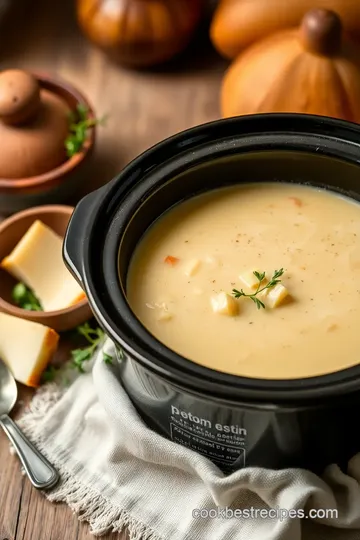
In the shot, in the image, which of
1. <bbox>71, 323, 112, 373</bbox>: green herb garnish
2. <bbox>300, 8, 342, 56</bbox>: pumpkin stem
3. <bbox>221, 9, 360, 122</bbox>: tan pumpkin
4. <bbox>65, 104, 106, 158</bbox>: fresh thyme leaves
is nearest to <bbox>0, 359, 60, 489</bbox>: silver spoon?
<bbox>71, 323, 112, 373</bbox>: green herb garnish

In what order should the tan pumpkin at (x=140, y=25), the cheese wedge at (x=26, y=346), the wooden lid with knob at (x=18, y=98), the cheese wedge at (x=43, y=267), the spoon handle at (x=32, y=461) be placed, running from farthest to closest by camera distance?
the tan pumpkin at (x=140, y=25), the wooden lid with knob at (x=18, y=98), the cheese wedge at (x=43, y=267), the cheese wedge at (x=26, y=346), the spoon handle at (x=32, y=461)

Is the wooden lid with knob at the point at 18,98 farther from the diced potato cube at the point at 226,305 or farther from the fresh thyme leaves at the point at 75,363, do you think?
the diced potato cube at the point at 226,305

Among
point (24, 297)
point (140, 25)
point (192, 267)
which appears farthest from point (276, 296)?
point (140, 25)

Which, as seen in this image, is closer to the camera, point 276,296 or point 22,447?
point 276,296

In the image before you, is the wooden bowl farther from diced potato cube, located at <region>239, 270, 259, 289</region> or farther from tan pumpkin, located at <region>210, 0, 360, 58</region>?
diced potato cube, located at <region>239, 270, 259, 289</region>

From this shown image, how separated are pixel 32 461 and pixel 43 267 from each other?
0.39 meters

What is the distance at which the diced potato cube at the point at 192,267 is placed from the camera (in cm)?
140

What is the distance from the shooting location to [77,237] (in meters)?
1.32

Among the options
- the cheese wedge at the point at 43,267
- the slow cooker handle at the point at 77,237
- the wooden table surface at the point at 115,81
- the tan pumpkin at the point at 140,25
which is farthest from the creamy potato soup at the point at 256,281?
the tan pumpkin at the point at 140,25

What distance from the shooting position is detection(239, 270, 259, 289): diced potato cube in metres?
1.35

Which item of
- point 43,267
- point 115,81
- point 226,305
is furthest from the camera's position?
point 115,81

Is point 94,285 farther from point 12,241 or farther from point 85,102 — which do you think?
point 85,102

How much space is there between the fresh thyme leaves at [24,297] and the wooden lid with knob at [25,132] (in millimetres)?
261

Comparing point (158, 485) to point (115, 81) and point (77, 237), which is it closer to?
point (77, 237)
